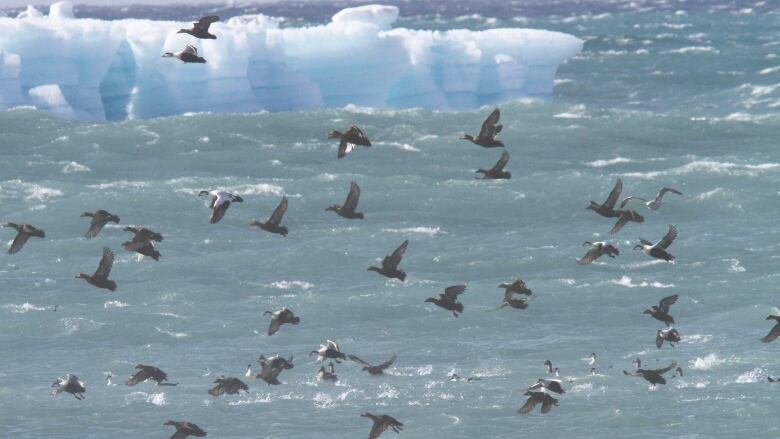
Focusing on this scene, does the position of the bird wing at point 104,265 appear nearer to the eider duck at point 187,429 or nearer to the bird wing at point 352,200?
the eider duck at point 187,429

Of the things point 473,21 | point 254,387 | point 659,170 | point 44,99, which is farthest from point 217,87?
point 473,21

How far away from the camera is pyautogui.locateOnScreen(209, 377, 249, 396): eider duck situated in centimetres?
3875

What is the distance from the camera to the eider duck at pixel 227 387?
38.8m

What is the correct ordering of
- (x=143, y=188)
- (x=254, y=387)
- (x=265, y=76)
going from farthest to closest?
(x=265, y=76) → (x=143, y=188) → (x=254, y=387)

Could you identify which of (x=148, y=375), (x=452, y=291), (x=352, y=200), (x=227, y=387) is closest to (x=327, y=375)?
(x=227, y=387)

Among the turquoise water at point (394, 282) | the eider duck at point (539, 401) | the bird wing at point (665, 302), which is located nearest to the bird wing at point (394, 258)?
the eider duck at point (539, 401)

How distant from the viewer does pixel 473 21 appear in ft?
632

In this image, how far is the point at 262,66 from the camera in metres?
81.1

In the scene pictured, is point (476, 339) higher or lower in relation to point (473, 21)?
higher

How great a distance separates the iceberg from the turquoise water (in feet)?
4.69

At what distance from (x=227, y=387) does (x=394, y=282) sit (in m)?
13.6

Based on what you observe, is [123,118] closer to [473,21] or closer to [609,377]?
[609,377]

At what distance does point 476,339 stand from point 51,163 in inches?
1216

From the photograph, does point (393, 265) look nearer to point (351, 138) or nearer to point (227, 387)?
point (351, 138)
